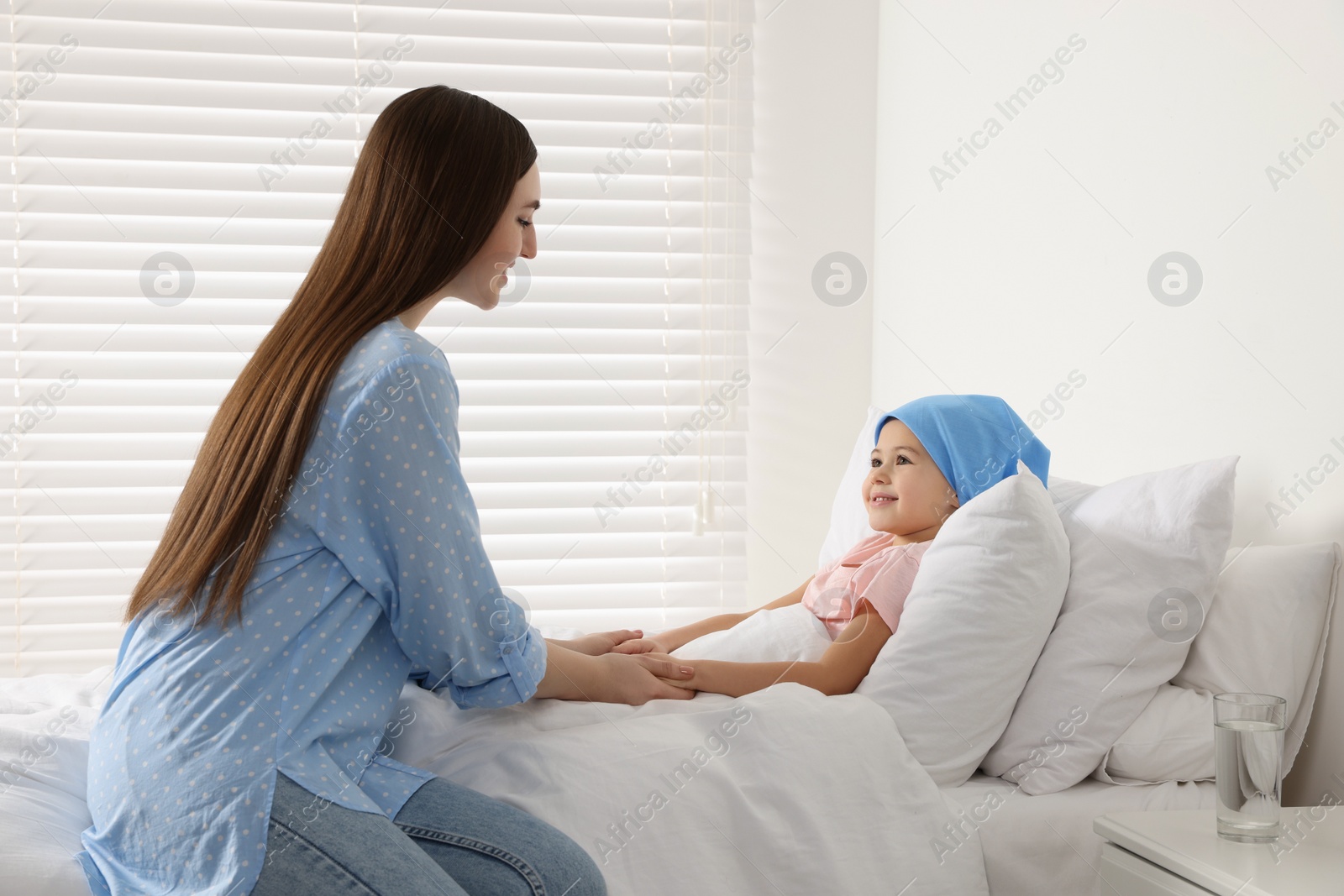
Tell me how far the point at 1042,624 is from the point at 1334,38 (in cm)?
80

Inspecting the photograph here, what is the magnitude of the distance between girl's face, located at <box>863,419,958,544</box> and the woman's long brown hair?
78 cm

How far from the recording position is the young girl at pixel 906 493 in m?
1.47

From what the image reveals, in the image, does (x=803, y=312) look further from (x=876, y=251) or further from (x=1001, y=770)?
(x=1001, y=770)

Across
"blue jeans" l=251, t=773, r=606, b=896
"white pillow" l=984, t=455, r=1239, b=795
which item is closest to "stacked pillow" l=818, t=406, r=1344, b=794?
"white pillow" l=984, t=455, r=1239, b=795

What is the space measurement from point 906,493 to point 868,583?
0.70 ft

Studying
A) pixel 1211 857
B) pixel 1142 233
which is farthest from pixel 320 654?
pixel 1142 233

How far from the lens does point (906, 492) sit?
5.38ft

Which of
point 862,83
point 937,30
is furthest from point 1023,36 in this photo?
point 862,83

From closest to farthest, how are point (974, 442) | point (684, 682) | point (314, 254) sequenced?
point (684, 682), point (974, 442), point (314, 254)

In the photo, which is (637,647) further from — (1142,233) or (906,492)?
(1142,233)

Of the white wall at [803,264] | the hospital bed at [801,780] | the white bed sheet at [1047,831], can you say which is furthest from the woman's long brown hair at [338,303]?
the white wall at [803,264]

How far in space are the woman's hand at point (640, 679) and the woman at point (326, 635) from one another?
0.61ft

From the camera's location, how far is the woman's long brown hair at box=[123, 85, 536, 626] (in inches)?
39.3

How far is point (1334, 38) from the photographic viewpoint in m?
1.21
